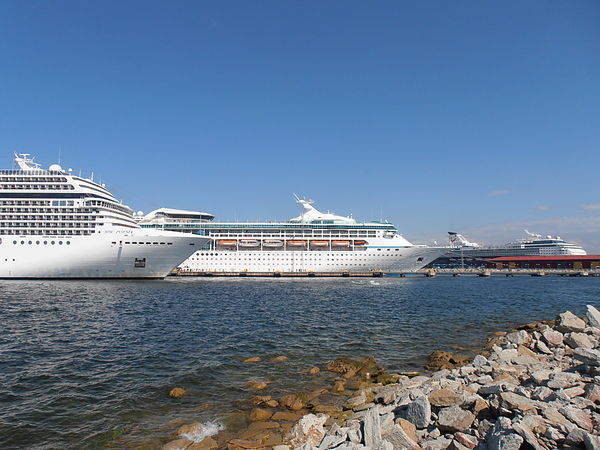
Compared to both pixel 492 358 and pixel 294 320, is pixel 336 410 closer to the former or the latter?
pixel 492 358

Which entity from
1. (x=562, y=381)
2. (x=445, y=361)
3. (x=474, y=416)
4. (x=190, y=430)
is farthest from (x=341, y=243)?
(x=474, y=416)

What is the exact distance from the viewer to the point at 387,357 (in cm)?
1527

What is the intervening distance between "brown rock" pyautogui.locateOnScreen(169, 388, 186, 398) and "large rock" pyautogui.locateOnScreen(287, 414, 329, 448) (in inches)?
168

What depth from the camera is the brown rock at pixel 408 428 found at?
6852 mm

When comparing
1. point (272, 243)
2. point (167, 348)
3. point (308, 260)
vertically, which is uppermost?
point (272, 243)

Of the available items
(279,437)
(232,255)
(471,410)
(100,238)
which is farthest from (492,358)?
(232,255)

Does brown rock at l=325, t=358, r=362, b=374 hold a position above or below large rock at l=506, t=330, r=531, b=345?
below

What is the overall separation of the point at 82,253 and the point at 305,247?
38.2 meters

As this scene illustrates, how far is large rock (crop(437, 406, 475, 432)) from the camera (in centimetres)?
695

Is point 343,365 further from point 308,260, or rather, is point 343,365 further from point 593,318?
point 308,260

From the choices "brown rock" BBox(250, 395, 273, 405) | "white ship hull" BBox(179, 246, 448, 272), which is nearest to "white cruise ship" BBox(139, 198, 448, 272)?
"white ship hull" BBox(179, 246, 448, 272)

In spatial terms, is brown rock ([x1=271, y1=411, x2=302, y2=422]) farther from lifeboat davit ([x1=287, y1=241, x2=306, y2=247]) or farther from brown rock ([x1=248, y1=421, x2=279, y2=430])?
lifeboat davit ([x1=287, y1=241, x2=306, y2=247])

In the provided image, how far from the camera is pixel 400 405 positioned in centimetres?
848

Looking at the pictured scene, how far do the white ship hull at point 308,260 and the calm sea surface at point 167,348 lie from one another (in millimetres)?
36794
